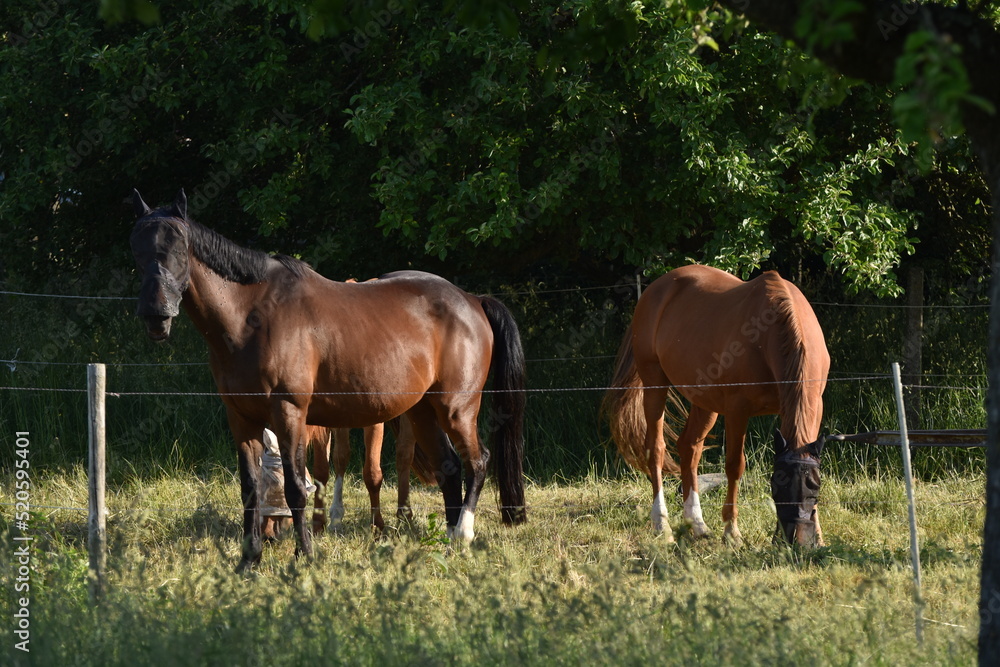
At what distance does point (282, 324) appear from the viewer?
21.4 ft

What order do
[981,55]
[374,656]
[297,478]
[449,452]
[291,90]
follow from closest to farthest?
[981,55], [374,656], [297,478], [449,452], [291,90]

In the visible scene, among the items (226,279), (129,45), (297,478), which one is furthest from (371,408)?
(129,45)

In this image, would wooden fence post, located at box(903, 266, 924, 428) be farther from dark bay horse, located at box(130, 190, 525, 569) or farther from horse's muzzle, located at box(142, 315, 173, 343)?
horse's muzzle, located at box(142, 315, 173, 343)

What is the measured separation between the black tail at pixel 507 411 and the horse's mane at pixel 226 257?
6.19ft

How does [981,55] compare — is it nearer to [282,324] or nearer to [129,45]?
[282,324]

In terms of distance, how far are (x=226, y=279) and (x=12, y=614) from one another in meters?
2.45

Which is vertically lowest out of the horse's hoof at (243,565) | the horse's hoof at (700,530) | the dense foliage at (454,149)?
the horse's hoof at (700,530)

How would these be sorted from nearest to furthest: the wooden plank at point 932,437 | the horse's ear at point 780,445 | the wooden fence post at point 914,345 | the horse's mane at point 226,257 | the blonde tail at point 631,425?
the wooden plank at point 932,437
the horse's ear at point 780,445
the horse's mane at point 226,257
the blonde tail at point 631,425
the wooden fence post at point 914,345

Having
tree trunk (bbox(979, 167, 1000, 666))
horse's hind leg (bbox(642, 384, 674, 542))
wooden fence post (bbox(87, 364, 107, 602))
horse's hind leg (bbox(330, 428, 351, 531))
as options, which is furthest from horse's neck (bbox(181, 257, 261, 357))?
tree trunk (bbox(979, 167, 1000, 666))

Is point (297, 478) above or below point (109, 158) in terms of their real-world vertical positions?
below

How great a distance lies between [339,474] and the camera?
26.8ft

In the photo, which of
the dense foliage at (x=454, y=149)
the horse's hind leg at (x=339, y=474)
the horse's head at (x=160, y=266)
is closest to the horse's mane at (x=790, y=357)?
the dense foliage at (x=454, y=149)

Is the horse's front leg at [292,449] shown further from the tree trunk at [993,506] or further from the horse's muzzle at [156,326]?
the tree trunk at [993,506]

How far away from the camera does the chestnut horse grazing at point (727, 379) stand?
6105 mm
